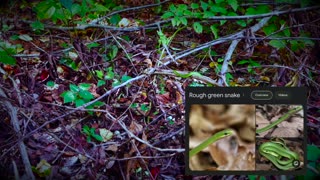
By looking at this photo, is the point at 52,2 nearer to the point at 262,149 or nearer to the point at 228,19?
the point at 228,19

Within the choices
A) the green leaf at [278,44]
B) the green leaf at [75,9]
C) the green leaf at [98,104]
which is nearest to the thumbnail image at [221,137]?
the green leaf at [278,44]

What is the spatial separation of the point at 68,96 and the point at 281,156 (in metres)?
1.08

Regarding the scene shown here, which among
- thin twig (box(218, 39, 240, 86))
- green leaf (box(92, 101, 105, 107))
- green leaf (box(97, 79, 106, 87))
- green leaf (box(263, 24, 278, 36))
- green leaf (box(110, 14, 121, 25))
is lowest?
green leaf (box(92, 101, 105, 107))

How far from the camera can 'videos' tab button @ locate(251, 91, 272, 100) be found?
2.66m

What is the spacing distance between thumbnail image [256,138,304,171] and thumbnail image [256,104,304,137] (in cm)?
4

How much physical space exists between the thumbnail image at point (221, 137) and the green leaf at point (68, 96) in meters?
0.58

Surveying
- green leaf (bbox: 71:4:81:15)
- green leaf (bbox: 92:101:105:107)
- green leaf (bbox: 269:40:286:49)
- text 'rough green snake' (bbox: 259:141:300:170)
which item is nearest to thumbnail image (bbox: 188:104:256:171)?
text 'rough green snake' (bbox: 259:141:300:170)

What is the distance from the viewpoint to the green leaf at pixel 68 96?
8.72ft

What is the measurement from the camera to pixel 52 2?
2654mm

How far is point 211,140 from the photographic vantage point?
8.73 ft

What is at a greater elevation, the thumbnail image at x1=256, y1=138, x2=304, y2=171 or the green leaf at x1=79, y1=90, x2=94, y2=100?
the green leaf at x1=79, y1=90, x2=94, y2=100

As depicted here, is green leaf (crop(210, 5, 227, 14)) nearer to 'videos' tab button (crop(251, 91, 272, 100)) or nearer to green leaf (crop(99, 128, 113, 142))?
'videos' tab button (crop(251, 91, 272, 100))
